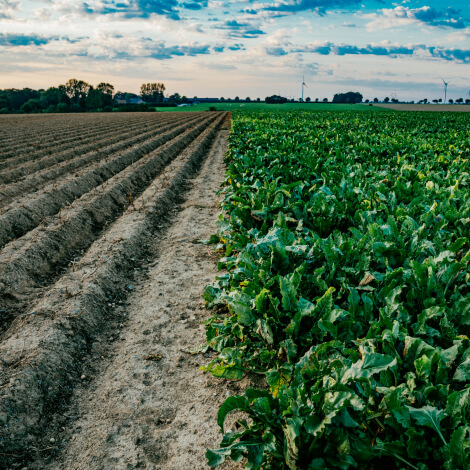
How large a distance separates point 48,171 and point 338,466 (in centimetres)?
1250

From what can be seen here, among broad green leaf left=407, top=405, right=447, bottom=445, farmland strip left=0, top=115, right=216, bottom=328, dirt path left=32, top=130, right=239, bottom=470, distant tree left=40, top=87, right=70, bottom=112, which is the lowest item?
dirt path left=32, top=130, right=239, bottom=470

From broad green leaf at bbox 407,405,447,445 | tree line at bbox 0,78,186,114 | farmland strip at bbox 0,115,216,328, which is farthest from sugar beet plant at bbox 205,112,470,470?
tree line at bbox 0,78,186,114

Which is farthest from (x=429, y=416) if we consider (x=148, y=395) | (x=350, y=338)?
(x=148, y=395)

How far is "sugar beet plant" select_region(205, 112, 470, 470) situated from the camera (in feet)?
6.77

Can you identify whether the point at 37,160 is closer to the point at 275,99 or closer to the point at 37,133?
the point at 37,133

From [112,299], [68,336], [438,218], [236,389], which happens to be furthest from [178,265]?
[438,218]

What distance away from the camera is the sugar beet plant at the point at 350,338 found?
6.77ft

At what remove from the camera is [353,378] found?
7.31 ft

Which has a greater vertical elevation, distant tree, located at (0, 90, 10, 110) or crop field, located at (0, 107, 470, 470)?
distant tree, located at (0, 90, 10, 110)

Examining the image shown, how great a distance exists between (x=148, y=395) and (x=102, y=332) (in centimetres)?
133

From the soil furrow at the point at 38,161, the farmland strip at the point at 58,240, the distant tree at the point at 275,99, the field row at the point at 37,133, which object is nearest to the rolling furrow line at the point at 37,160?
the soil furrow at the point at 38,161

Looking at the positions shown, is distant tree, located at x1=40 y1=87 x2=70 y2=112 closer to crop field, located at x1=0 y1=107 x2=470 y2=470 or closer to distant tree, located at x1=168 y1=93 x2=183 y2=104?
distant tree, located at x1=168 y1=93 x2=183 y2=104

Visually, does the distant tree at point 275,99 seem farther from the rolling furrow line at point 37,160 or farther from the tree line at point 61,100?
the rolling furrow line at point 37,160

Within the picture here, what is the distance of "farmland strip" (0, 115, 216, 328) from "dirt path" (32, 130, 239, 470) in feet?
5.12
